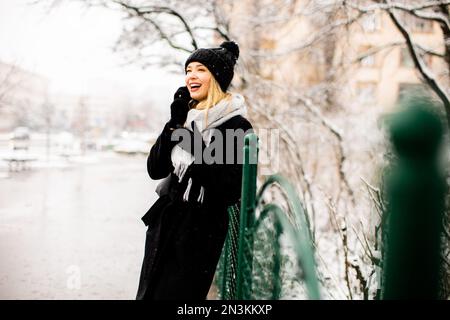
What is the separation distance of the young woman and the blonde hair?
0.05ft

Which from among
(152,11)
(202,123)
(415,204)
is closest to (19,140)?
(152,11)

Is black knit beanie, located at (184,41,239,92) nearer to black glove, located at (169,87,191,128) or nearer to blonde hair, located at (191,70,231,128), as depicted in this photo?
blonde hair, located at (191,70,231,128)

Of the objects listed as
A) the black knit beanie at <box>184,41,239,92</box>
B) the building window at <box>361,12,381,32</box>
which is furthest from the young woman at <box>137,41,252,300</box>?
the building window at <box>361,12,381,32</box>

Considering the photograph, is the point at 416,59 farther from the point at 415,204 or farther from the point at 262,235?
the point at 415,204

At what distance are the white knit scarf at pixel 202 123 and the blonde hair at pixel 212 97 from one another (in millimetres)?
46

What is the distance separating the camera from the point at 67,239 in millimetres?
6445

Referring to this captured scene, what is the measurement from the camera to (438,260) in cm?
61

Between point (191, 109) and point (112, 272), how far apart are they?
3529mm

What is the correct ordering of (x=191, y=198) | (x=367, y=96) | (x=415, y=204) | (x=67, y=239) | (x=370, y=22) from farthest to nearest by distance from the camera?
(x=367, y=96) → (x=67, y=239) → (x=370, y=22) → (x=191, y=198) → (x=415, y=204)

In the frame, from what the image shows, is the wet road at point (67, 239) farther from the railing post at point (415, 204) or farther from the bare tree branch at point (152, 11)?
the railing post at point (415, 204)

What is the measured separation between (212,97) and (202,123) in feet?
0.66

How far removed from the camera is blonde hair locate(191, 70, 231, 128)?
2.28m
